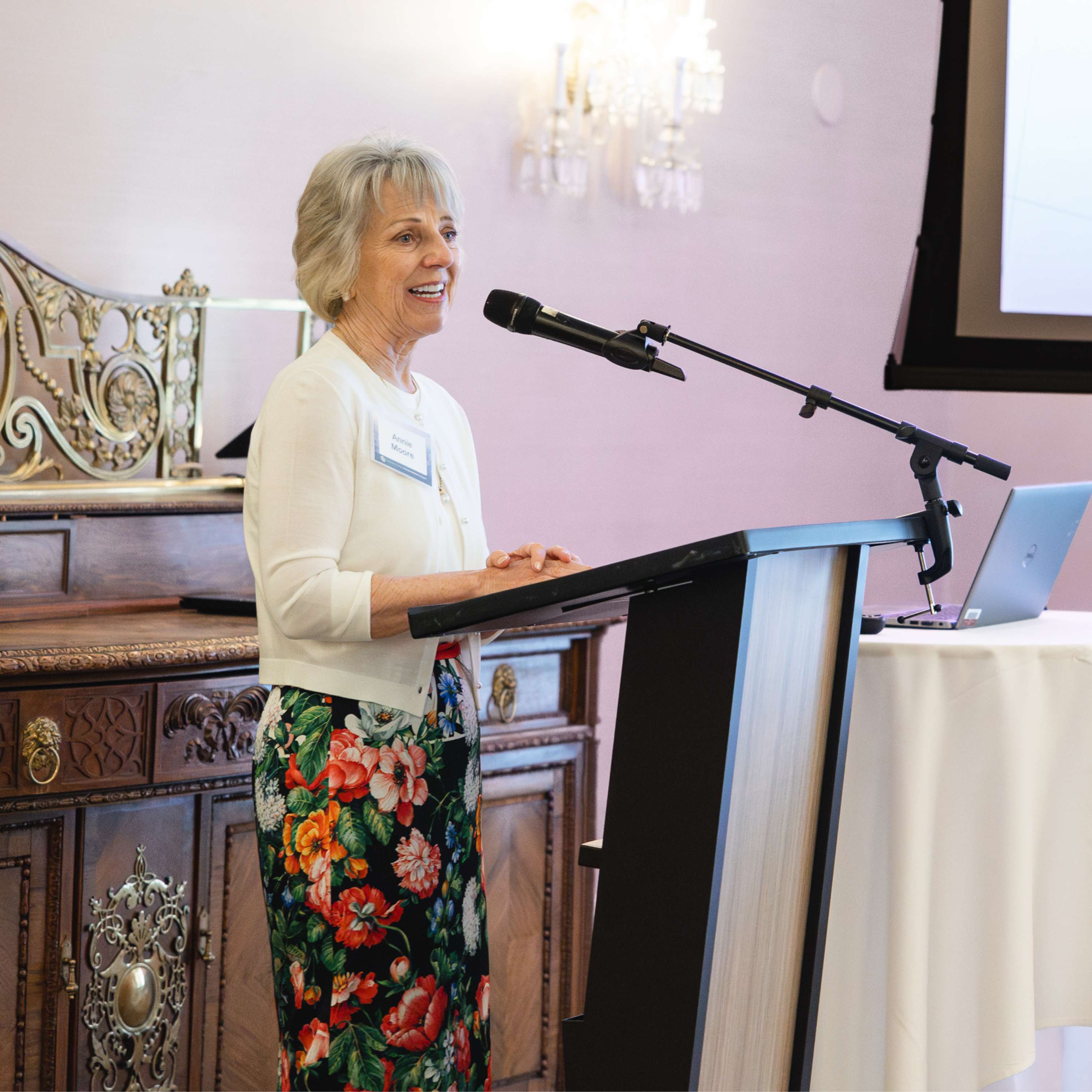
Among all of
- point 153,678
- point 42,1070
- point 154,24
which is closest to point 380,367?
point 153,678

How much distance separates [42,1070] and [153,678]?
590 millimetres

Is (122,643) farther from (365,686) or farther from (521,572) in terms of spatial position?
(521,572)

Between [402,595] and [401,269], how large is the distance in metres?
0.44

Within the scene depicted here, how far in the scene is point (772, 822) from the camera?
105 cm

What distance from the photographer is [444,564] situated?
1532 mm

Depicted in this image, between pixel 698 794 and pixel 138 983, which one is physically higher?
pixel 698 794

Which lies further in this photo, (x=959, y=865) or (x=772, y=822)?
(x=959, y=865)

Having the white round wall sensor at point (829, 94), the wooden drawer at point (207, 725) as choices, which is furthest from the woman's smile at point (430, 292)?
the white round wall sensor at point (829, 94)

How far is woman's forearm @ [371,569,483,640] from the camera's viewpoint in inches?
53.4

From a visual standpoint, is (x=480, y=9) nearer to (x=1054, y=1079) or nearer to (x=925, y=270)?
(x=925, y=270)

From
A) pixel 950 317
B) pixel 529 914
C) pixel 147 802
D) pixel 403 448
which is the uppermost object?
pixel 950 317

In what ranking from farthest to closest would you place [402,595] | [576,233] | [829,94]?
[829,94] → [576,233] → [402,595]

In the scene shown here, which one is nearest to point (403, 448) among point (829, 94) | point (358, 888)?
point (358, 888)

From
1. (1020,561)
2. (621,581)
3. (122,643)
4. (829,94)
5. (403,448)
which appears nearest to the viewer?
(621,581)
